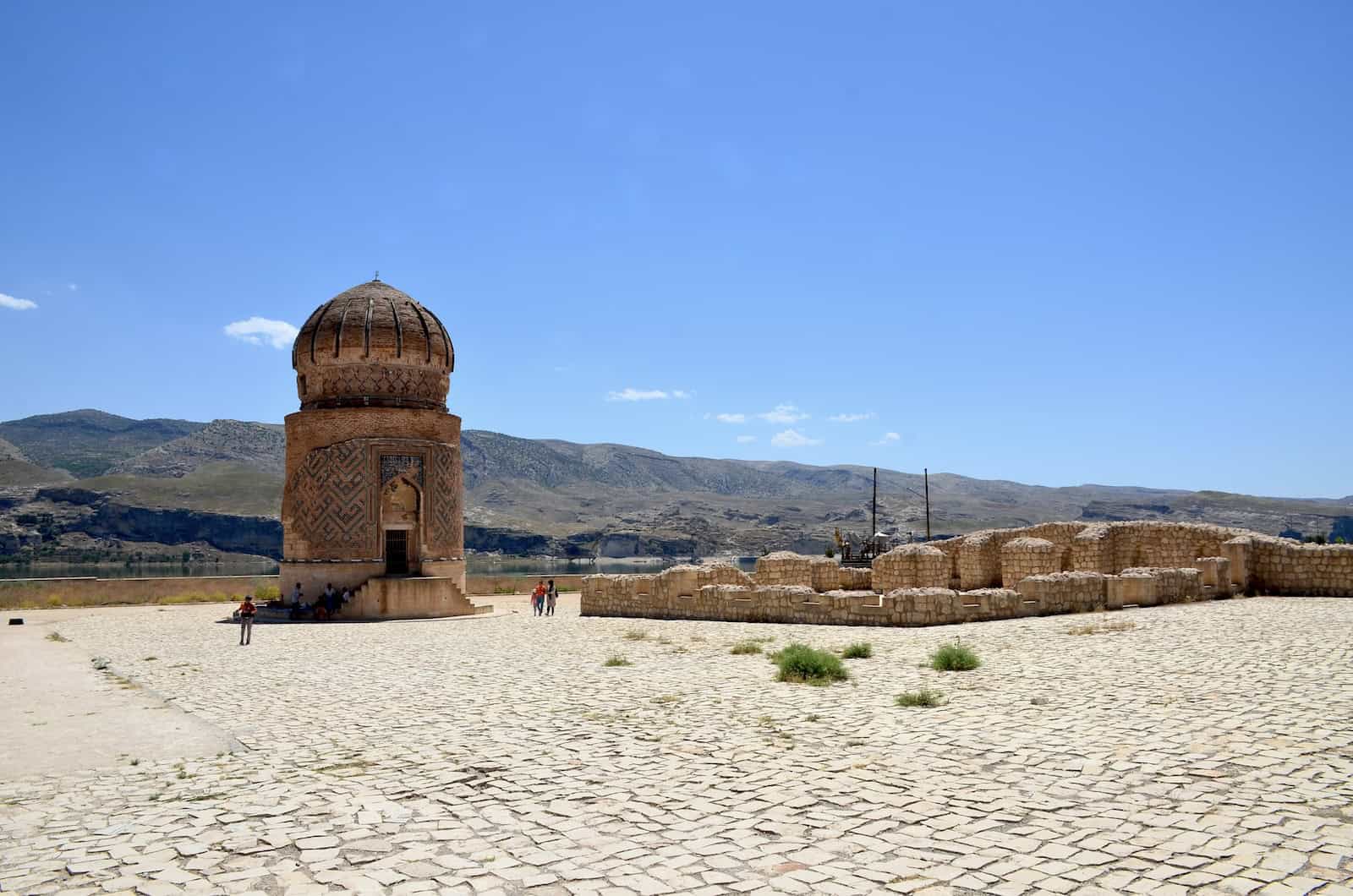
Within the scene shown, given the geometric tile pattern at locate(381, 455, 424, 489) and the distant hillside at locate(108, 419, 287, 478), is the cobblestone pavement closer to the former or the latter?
the geometric tile pattern at locate(381, 455, 424, 489)

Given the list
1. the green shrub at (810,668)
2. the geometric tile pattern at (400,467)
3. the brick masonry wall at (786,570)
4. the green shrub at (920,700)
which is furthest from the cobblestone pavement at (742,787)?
the geometric tile pattern at (400,467)

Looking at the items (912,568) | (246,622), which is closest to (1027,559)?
(912,568)

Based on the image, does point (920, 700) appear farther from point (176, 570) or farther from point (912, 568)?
point (176, 570)

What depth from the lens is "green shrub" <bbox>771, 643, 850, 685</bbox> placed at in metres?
11.4

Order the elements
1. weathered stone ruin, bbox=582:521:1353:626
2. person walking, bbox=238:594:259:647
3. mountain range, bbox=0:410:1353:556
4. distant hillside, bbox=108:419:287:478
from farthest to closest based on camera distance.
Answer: distant hillside, bbox=108:419:287:478 → mountain range, bbox=0:410:1353:556 → person walking, bbox=238:594:259:647 → weathered stone ruin, bbox=582:521:1353:626

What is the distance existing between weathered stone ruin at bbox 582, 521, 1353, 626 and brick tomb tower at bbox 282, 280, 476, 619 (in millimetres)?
4965

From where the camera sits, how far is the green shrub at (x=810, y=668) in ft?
37.3

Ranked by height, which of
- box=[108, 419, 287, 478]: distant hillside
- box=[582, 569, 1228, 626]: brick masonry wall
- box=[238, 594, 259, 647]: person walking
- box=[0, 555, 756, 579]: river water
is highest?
box=[108, 419, 287, 478]: distant hillside

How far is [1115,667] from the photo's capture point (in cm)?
1116

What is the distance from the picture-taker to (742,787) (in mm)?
6555

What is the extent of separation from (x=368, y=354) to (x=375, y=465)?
10.2ft

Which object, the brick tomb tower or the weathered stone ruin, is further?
the brick tomb tower

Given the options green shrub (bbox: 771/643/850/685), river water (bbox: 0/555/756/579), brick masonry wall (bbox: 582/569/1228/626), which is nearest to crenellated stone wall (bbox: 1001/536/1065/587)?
brick masonry wall (bbox: 582/569/1228/626)

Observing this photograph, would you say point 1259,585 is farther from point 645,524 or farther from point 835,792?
point 645,524
